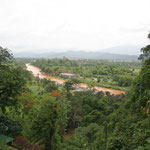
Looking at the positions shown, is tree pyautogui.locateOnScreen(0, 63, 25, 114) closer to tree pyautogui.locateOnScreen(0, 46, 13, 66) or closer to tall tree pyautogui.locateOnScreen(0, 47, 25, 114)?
tall tree pyautogui.locateOnScreen(0, 47, 25, 114)

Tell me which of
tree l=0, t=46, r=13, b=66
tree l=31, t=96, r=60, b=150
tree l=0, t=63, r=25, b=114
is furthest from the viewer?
tree l=0, t=46, r=13, b=66

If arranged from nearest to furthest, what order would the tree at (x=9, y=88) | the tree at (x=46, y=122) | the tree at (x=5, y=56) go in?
the tree at (x=46, y=122), the tree at (x=9, y=88), the tree at (x=5, y=56)

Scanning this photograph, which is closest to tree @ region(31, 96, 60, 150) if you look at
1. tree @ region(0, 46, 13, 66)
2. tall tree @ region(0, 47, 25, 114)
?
tall tree @ region(0, 47, 25, 114)

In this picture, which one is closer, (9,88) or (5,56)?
(9,88)

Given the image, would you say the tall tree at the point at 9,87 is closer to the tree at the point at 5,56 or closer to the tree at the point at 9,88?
the tree at the point at 9,88

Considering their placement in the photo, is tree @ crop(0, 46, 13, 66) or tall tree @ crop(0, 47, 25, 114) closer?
tall tree @ crop(0, 47, 25, 114)

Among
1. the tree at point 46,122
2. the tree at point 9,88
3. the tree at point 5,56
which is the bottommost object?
the tree at point 46,122

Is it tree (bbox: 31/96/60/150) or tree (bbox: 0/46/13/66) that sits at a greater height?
tree (bbox: 0/46/13/66)

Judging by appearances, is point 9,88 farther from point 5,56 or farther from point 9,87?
point 5,56

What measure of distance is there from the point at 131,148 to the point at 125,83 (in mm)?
31192

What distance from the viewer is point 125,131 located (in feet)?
22.1

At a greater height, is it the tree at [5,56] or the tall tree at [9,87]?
the tree at [5,56]

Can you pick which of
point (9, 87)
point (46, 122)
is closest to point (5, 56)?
point (9, 87)

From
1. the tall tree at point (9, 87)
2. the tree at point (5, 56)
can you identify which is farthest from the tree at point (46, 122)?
the tree at point (5, 56)
